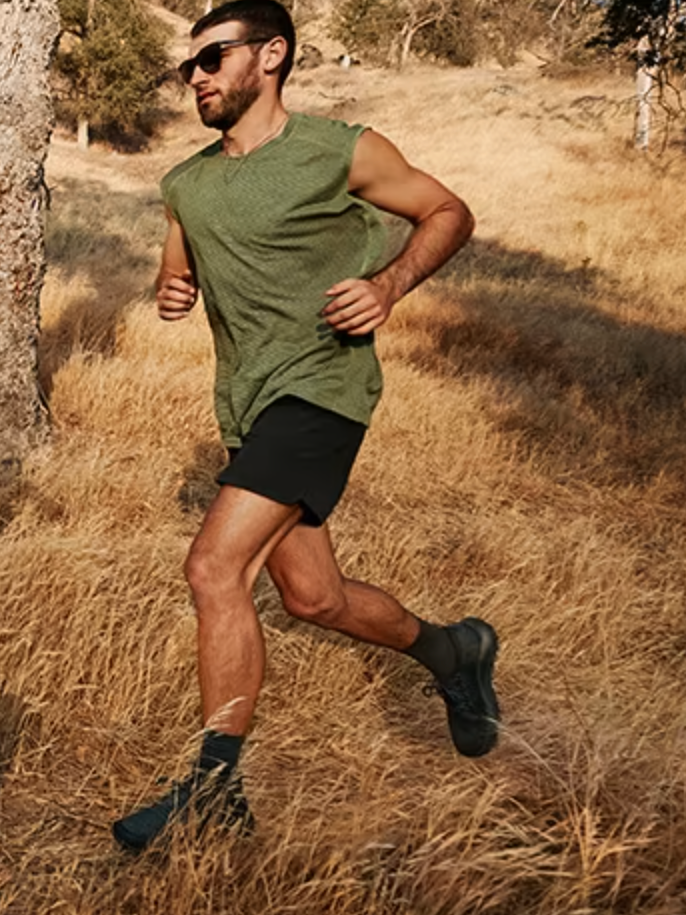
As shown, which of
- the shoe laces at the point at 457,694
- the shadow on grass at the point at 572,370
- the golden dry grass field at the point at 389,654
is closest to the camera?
the golden dry grass field at the point at 389,654

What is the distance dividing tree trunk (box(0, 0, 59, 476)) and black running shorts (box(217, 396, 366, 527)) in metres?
2.84

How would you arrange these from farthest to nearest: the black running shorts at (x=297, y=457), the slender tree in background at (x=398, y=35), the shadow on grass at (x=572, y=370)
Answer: the slender tree in background at (x=398, y=35) < the shadow on grass at (x=572, y=370) < the black running shorts at (x=297, y=457)

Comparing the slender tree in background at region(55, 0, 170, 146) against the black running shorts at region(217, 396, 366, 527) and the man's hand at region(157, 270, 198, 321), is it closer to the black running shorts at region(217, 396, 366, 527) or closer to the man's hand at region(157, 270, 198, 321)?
the man's hand at region(157, 270, 198, 321)

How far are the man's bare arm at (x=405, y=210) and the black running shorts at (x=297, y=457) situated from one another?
10.6 inches

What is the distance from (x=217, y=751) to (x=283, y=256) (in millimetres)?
1325

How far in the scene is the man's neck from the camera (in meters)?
2.67

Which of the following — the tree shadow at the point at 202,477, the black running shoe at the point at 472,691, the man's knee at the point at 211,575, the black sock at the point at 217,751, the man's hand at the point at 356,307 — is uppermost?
the man's hand at the point at 356,307

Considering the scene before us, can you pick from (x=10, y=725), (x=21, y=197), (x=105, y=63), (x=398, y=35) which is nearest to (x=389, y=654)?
(x=10, y=725)

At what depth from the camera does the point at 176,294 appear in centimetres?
297

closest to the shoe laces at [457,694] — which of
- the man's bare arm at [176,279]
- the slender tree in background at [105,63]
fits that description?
the man's bare arm at [176,279]

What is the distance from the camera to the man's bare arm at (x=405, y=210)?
261 cm

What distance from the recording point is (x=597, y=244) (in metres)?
18.5

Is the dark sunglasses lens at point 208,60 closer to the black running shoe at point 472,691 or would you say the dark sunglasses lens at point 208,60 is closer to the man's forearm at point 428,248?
the man's forearm at point 428,248

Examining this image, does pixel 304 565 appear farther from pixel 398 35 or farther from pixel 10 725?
pixel 398 35
